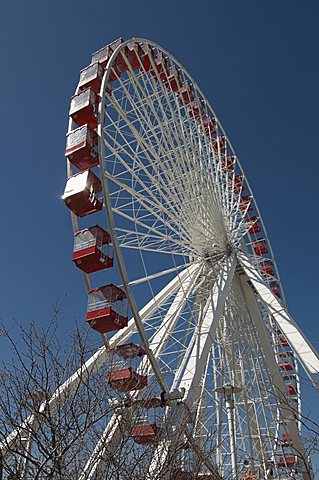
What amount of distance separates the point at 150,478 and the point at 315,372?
7693 millimetres

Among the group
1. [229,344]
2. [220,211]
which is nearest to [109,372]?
[229,344]

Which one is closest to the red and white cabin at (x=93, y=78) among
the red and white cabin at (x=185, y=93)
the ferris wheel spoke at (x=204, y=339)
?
the red and white cabin at (x=185, y=93)

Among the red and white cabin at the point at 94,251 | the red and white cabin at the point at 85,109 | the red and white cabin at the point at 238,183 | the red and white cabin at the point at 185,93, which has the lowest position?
the red and white cabin at the point at 94,251

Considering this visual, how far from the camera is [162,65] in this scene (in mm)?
17969

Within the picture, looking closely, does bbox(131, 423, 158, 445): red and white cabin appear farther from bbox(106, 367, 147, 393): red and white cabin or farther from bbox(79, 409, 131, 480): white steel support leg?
bbox(106, 367, 147, 393): red and white cabin

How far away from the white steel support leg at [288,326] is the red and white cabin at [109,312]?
490 centimetres

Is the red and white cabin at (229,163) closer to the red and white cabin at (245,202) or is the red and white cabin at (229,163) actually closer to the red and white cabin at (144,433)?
the red and white cabin at (245,202)

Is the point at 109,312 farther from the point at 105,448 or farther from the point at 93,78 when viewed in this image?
the point at 93,78

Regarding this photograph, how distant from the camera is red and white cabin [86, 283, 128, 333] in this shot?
12203 mm

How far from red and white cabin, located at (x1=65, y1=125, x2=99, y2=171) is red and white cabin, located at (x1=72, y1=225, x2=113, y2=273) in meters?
1.77

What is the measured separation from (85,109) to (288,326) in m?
8.48

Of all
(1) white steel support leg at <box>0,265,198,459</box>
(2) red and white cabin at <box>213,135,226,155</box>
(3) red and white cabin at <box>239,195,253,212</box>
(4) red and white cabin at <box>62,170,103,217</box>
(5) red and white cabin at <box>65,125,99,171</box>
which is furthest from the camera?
(3) red and white cabin at <box>239,195,253,212</box>

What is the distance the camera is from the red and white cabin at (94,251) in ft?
41.4

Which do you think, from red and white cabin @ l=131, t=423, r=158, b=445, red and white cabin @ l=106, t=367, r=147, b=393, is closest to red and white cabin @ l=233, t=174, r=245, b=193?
red and white cabin @ l=106, t=367, r=147, b=393
